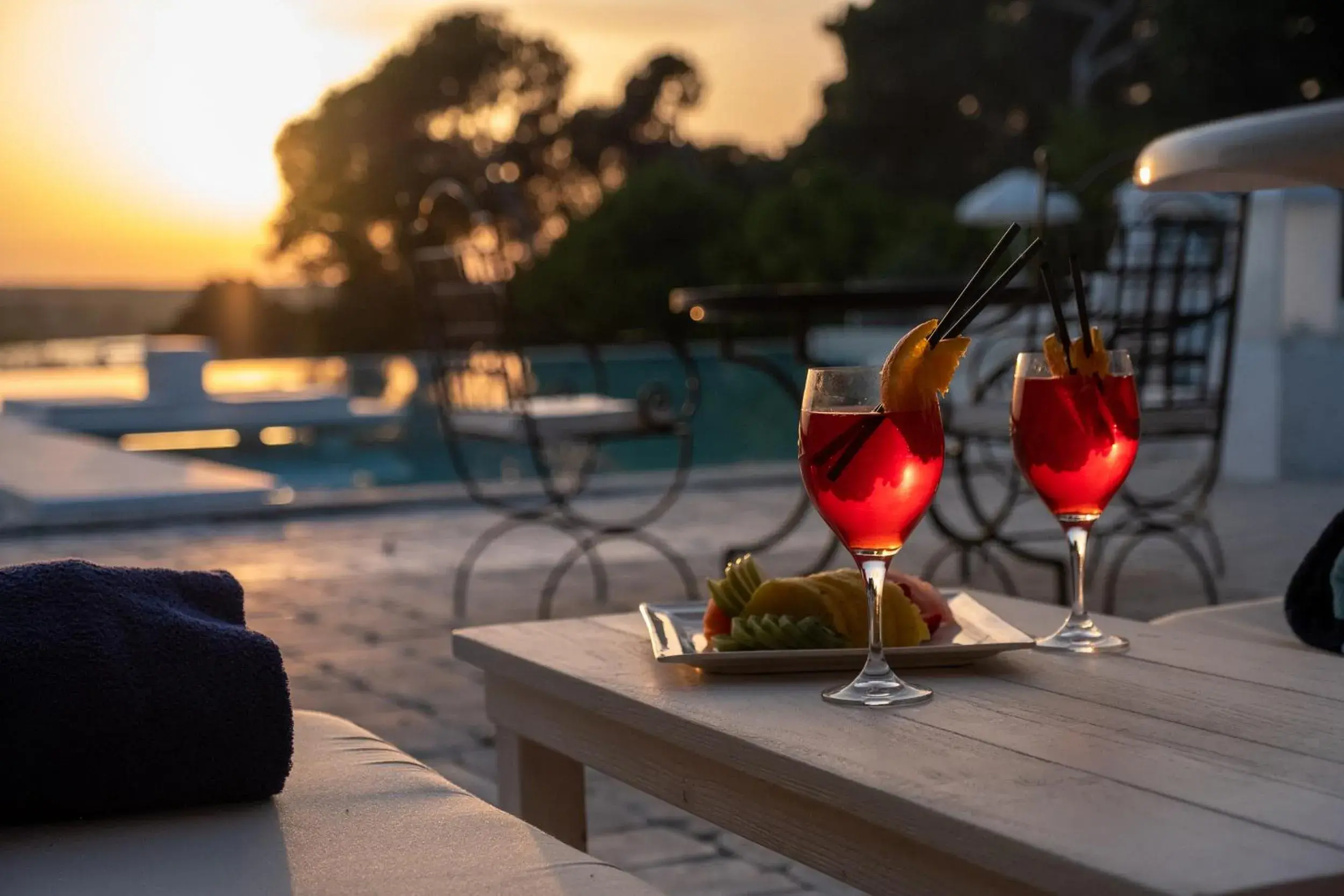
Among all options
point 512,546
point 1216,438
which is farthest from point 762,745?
point 512,546

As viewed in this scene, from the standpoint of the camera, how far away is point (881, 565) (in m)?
1.05

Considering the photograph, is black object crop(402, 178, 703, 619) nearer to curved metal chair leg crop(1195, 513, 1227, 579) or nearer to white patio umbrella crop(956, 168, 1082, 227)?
curved metal chair leg crop(1195, 513, 1227, 579)

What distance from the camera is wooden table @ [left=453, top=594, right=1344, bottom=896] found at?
77 centimetres

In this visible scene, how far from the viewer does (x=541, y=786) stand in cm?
154

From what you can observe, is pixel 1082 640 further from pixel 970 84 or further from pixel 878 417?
pixel 970 84

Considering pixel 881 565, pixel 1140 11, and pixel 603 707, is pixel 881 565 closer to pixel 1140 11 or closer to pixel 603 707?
pixel 603 707

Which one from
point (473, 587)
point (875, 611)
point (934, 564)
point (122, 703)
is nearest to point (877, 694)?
point (875, 611)

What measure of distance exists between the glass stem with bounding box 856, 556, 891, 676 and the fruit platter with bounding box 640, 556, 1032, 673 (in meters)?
0.08

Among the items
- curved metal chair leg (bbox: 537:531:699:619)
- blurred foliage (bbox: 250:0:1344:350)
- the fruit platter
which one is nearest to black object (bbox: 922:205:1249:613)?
curved metal chair leg (bbox: 537:531:699:619)

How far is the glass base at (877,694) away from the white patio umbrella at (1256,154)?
0.64 m

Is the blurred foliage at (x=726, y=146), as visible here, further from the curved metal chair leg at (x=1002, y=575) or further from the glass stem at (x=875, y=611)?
the glass stem at (x=875, y=611)

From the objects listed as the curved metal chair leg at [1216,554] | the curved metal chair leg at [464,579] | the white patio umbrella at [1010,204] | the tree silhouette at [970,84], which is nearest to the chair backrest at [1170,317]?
the curved metal chair leg at [1216,554]

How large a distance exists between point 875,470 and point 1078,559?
0.33m

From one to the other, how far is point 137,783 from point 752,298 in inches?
96.8
